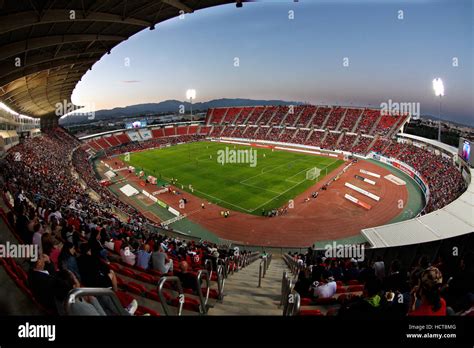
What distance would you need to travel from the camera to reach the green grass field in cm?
3272

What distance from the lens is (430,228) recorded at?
17.9 metres

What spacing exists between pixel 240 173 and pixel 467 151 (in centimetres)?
→ 2780

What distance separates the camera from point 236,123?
87125 millimetres

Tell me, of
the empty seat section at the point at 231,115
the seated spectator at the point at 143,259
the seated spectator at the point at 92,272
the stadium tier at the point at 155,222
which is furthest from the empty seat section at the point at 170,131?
the seated spectator at the point at 92,272

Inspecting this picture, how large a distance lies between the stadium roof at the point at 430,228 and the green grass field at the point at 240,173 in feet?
41.4

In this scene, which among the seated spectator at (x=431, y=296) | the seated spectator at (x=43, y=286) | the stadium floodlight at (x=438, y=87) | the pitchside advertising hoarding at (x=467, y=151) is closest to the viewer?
the seated spectator at (x=431, y=296)

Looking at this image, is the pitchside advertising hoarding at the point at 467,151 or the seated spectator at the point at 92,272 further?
the pitchside advertising hoarding at the point at 467,151

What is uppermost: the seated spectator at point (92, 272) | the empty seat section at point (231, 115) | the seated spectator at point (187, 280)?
the empty seat section at point (231, 115)

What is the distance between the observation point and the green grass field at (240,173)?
3272 cm

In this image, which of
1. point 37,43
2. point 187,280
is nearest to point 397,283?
point 187,280

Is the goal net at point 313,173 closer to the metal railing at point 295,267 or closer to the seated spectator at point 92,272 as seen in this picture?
the metal railing at point 295,267

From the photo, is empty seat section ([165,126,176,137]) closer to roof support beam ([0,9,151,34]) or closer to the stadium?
the stadium

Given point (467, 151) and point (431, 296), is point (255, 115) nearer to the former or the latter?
point (467, 151)

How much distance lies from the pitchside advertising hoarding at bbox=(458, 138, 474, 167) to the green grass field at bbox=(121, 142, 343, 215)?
1655 cm
